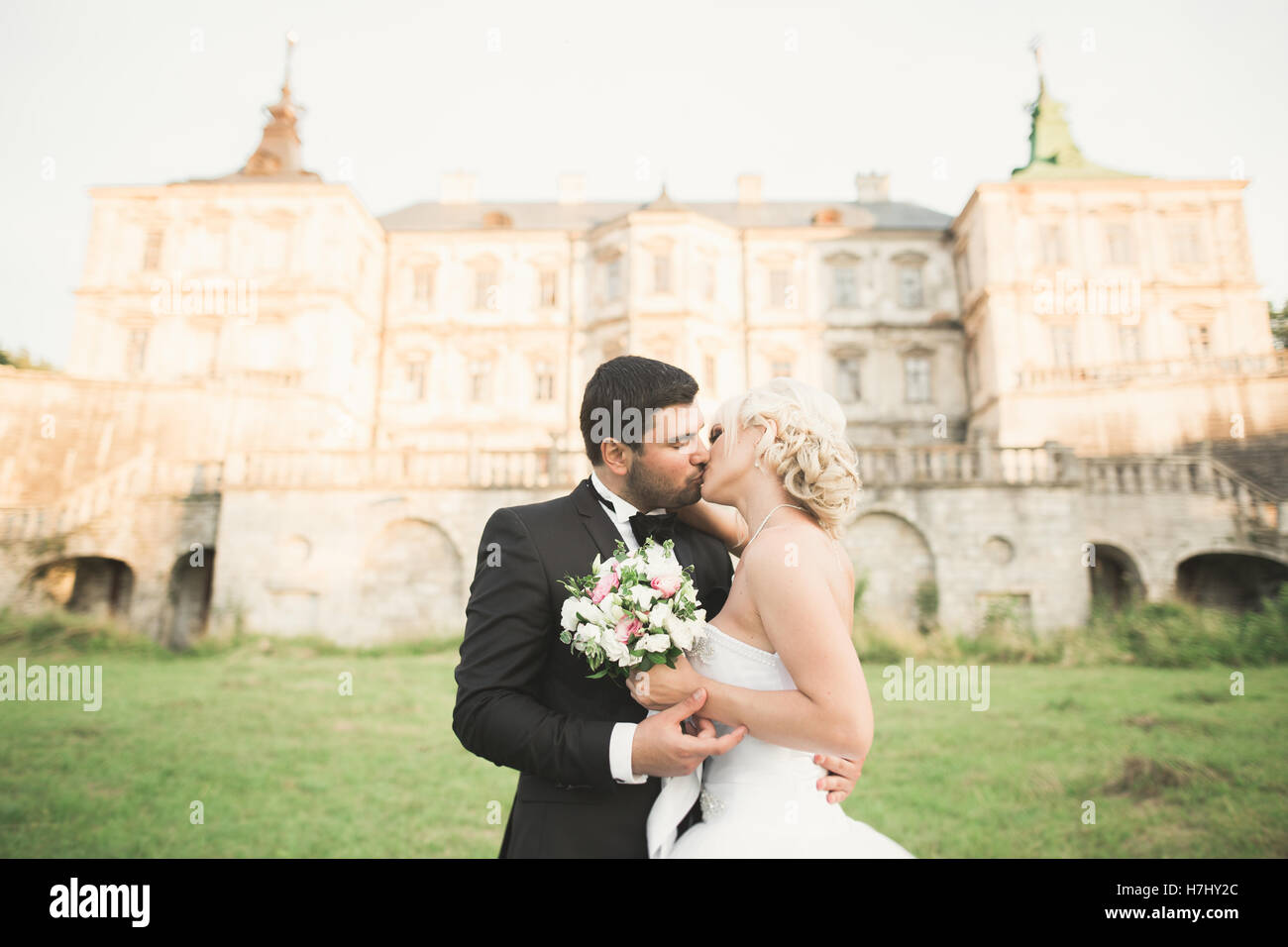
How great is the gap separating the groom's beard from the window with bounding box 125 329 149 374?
35.3 m

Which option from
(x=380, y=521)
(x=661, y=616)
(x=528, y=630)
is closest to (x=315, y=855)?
(x=528, y=630)

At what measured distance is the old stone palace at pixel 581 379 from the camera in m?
17.5

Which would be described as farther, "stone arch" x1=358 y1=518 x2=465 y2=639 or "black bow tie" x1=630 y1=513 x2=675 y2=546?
"stone arch" x1=358 y1=518 x2=465 y2=639

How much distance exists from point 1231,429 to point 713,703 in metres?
28.2

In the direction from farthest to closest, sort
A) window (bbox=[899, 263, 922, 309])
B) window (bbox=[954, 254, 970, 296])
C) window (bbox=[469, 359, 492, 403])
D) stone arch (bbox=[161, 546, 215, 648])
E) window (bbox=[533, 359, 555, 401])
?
1. window (bbox=[899, 263, 922, 309])
2. window (bbox=[469, 359, 492, 403])
3. window (bbox=[533, 359, 555, 401])
4. window (bbox=[954, 254, 970, 296])
5. stone arch (bbox=[161, 546, 215, 648])

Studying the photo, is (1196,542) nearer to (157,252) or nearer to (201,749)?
(201,749)

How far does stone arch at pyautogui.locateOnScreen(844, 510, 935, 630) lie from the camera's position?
56.9ft

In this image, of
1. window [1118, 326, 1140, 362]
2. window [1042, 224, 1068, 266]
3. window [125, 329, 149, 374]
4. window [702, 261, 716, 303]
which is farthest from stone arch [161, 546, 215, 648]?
window [1118, 326, 1140, 362]

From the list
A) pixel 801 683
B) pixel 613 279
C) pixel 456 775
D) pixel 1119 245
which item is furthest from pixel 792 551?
pixel 1119 245

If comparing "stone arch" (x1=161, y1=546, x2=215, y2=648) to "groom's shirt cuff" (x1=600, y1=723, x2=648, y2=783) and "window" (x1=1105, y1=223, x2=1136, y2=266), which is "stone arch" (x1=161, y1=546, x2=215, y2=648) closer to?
→ "groom's shirt cuff" (x1=600, y1=723, x2=648, y2=783)

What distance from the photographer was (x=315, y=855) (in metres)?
6.03

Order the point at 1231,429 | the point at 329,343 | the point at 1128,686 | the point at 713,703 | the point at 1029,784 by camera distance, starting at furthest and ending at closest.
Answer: the point at 329,343, the point at 1231,429, the point at 1128,686, the point at 1029,784, the point at 713,703

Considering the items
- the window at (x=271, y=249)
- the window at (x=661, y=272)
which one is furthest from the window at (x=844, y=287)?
the window at (x=271, y=249)

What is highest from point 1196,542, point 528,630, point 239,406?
point 239,406
